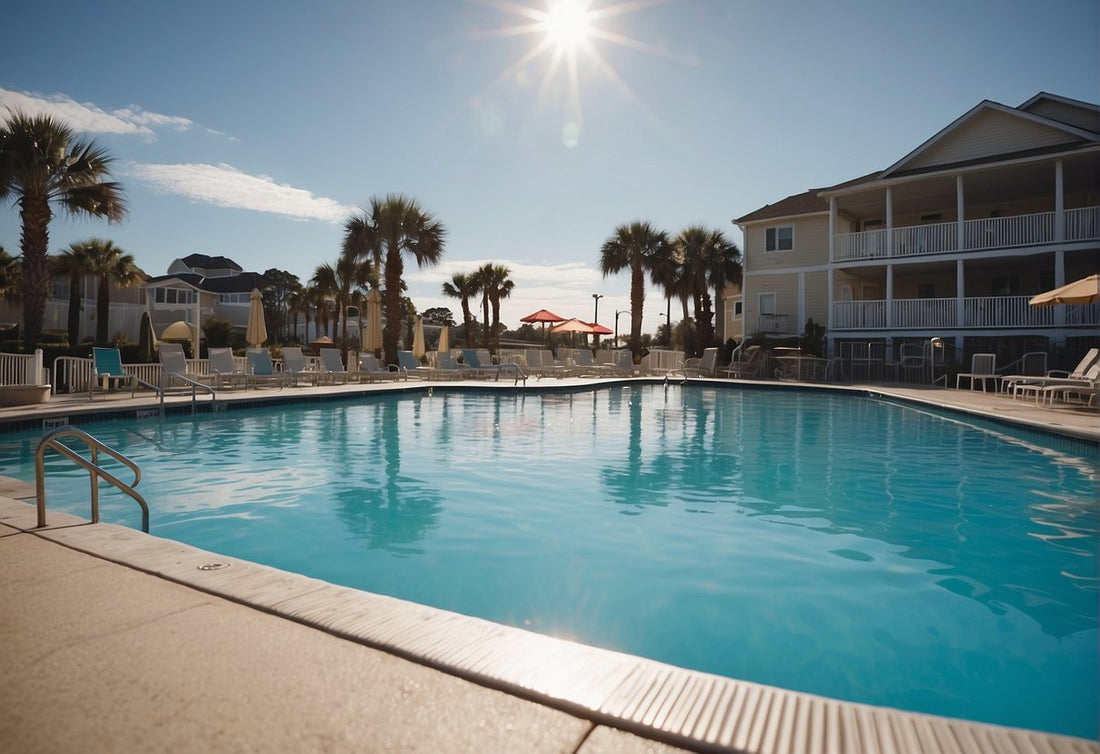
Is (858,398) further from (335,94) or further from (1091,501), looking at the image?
(335,94)

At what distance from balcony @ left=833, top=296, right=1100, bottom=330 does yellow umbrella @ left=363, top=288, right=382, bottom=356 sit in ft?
59.0

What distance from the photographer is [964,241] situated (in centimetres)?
2048

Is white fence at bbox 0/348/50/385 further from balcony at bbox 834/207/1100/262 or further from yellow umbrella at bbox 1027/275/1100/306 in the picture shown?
balcony at bbox 834/207/1100/262

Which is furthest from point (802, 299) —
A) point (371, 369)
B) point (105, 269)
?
point (105, 269)

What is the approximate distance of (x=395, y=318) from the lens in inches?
931

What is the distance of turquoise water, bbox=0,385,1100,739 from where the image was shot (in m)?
3.24

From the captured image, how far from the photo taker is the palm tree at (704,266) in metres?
29.6

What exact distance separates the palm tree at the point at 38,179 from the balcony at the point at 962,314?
23.9 metres

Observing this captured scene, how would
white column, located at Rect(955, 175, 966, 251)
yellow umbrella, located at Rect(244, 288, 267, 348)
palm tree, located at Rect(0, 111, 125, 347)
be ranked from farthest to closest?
yellow umbrella, located at Rect(244, 288, 267, 348), white column, located at Rect(955, 175, 966, 251), palm tree, located at Rect(0, 111, 125, 347)

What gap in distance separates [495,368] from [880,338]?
1379 centimetres

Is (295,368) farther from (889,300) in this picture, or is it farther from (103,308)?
(889,300)

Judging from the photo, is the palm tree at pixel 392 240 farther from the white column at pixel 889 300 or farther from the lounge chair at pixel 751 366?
the white column at pixel 889 300

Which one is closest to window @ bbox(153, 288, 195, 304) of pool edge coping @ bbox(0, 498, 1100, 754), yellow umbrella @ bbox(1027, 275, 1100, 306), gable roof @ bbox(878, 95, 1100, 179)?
gable roof @ bbox(878, 95, 1100, 179)

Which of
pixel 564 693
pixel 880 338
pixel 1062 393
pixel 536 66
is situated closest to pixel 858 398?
pixel 1062 393
